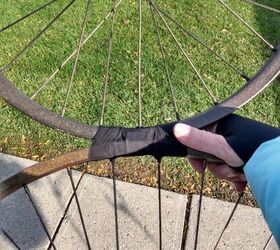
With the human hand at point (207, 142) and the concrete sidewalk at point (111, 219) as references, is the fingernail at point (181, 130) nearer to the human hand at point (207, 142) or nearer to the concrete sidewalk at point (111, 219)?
the human hand at point (207, 142)

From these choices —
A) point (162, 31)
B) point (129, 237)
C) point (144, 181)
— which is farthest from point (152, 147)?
point (162, 31)

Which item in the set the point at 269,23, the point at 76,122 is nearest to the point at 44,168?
the point at 76,122

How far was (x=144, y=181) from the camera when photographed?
2.00 metres

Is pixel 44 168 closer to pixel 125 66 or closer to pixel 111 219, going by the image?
pixel 111 219

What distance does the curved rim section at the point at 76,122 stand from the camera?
101 cm

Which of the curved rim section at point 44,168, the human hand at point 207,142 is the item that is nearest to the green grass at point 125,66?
the curved rim section at point 44,168

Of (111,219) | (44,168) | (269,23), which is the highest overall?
(269,23)

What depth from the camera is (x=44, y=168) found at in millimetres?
1069

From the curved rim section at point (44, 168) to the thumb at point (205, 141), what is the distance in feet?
0.62

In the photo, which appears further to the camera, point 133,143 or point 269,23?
point 269,23

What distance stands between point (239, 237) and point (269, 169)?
1037 mm

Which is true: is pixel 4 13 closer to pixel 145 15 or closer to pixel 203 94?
pixel 145 15

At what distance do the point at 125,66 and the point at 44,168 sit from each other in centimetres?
145

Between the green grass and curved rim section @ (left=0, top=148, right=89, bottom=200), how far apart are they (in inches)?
38.5
